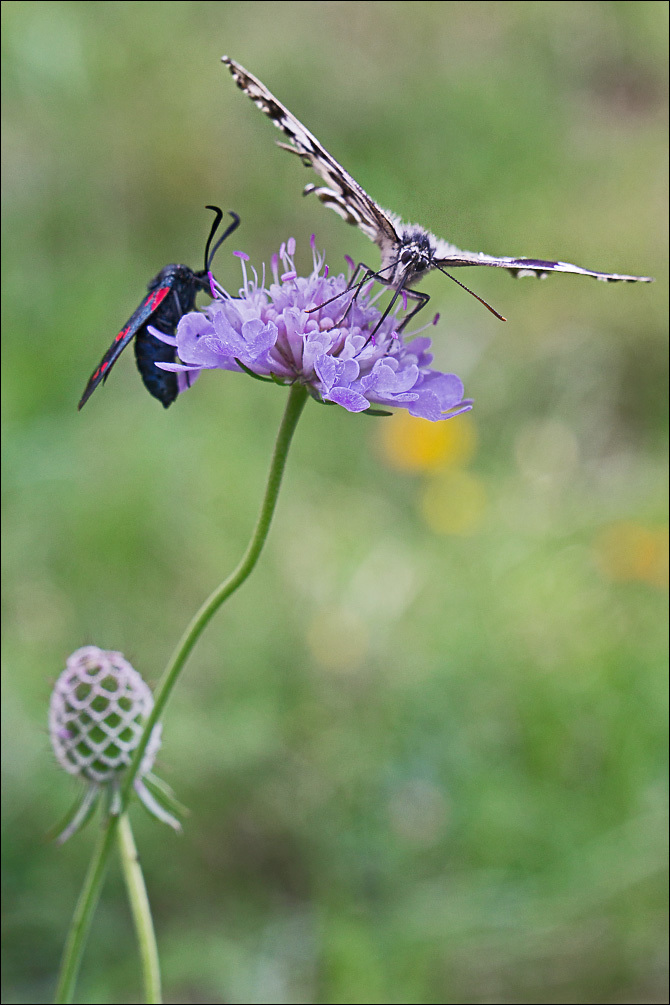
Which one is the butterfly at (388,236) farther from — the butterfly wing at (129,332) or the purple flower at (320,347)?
the butterfly wing at (129,332)

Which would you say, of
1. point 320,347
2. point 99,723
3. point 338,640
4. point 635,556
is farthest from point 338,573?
point 320,347

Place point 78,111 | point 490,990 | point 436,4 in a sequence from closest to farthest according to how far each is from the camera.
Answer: point 490,990 → point 78,111 → point 436,4

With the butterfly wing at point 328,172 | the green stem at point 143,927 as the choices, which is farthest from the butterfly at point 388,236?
the green stem at point 143,927

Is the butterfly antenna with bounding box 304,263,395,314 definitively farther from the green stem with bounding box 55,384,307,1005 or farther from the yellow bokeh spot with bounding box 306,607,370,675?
the yellow bokeh spot with bounding box 306,607,370,675

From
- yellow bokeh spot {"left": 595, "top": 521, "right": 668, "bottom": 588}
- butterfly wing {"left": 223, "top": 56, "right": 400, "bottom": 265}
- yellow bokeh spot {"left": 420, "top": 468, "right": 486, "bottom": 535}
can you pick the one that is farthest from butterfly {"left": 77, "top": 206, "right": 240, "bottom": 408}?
yellow bokeh spot {"left": 595, "top": 521, "right": 668, "bottom": 588}

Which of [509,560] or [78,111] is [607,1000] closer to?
[509,560]

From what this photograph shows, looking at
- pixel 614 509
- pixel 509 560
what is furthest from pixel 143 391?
pixel 614 509
